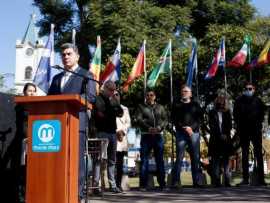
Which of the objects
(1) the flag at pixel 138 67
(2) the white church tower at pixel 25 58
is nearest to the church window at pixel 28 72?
(2) the white church tower at pixel 25 58

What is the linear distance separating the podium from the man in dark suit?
546 mm

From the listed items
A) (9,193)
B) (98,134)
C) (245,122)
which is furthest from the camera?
(245,122)

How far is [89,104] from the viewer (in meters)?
6.00

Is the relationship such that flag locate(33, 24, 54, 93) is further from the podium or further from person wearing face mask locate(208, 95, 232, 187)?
the podium

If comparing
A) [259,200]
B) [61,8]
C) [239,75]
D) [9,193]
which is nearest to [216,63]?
[239,75]

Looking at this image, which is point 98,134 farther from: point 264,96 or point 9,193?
point 264,96

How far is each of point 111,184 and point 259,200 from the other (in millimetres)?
2802

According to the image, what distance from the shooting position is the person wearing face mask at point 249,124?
11.5 m

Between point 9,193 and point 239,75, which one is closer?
point 9,193

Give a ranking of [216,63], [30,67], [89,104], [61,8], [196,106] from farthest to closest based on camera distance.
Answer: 1. [30,67]
2. [61,8]
3. [216,63]
4. [196,106]
5. [89,104]

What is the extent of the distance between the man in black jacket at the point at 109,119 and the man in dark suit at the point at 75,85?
9.20 feet

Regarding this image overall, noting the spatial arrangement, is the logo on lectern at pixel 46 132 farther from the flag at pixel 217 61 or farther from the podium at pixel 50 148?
the flag at pixel 217 61

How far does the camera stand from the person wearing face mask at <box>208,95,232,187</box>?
11.5 meters

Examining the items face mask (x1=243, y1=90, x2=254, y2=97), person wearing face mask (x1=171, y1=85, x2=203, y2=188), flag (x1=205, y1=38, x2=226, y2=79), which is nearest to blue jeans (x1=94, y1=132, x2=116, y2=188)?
person wearing face mask (x1=171, y1=85, x2=203, y2=188)
